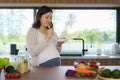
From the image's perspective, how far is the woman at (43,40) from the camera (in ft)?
6.86

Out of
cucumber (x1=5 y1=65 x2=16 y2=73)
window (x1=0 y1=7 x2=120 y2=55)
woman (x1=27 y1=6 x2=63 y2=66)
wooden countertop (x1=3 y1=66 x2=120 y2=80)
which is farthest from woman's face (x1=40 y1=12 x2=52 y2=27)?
window (x1=0 y1=7 x2=120 y2=55)

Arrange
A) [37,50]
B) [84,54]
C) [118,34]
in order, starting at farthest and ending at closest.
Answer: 1. [118,34]
2. [84,54]
3. [37,50]

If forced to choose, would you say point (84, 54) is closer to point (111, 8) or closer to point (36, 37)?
point (111, 8)

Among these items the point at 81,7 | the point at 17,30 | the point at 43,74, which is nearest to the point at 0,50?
the point at 17,30

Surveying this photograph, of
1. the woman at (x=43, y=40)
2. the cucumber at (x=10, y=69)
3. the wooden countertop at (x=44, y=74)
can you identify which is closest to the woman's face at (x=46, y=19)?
the woman at (x=43, y=40)

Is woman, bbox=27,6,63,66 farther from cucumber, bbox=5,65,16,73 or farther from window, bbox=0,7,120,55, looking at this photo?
window, bbox=0,7,120,55

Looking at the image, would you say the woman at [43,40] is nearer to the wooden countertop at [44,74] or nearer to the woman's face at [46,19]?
the woman's face at [46,19]

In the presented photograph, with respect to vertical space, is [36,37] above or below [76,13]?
below

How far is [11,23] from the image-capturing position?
392 cm

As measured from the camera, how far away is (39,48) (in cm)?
205

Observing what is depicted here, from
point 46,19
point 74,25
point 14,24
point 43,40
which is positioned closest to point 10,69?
point 43,40

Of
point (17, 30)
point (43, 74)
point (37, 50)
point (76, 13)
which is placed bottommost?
point (43, 74)

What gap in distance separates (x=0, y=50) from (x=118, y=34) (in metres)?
1.98

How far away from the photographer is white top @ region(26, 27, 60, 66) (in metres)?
2.08
